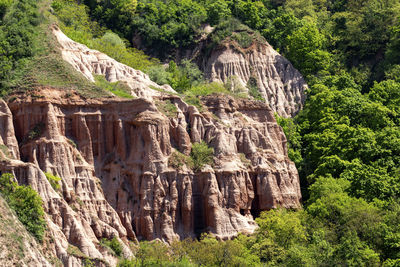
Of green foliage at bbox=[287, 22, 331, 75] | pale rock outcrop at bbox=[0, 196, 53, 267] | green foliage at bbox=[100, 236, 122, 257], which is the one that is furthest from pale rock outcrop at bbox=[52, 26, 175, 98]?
green foliage at bbox=[287, 22, 331, 75]

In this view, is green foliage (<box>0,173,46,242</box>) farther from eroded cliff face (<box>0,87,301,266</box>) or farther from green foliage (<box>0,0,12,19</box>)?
green foliage (<box>0,0,12,19</box>)

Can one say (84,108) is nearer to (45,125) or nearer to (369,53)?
(45,125)

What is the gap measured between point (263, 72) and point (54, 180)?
47.4 meters

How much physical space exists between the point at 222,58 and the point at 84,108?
37.4 meters

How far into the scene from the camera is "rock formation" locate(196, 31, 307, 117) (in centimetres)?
11738

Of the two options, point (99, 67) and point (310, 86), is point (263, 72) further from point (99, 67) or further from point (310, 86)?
point (99, 67)

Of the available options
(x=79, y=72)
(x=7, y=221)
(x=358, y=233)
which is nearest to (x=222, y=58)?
(x=79, y=72)

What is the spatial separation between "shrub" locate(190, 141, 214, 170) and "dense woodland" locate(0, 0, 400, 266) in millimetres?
7118

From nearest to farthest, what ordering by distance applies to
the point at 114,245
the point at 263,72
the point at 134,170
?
the point at 114,245 → the point at 134,170 → the point at 263,72

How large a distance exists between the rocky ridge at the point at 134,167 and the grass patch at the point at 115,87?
123 cm

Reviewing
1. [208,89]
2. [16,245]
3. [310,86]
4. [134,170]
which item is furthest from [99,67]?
[310,86]

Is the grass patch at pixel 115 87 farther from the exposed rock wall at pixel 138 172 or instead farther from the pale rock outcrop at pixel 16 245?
the pale rock outcrop at pixel 16 245

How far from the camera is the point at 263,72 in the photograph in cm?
11938

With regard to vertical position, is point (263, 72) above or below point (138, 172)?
above
